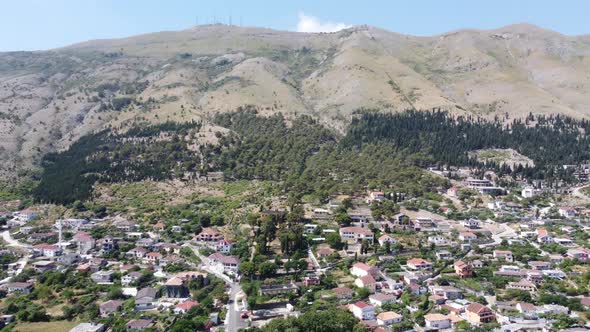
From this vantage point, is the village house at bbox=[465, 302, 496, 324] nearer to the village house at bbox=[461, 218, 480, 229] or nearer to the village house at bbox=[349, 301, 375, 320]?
the village house at bbox=[349, 301, 375, 320]

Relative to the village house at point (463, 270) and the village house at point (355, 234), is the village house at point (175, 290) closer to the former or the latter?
the village house at point (355, 234)

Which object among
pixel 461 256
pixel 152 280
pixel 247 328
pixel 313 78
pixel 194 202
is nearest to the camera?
pixel 247 328

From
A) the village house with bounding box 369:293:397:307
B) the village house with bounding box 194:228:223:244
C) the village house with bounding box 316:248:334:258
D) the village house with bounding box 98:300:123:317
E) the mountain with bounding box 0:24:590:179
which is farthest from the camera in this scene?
the mountain with bounding box 0:24:590:179

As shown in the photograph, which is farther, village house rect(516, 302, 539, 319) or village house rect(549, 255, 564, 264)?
village house rect(549, 255, 564, 264)

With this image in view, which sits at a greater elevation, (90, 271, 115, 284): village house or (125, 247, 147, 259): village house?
(125, 247, 147, 259): village house

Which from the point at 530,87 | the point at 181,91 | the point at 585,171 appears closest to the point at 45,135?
the point at 181,91

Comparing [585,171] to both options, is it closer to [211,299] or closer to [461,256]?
[461,256]

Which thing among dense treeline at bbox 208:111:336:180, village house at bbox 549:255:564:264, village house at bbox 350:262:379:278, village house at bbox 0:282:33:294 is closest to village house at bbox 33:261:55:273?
village house at bbox 0:282:33:294
